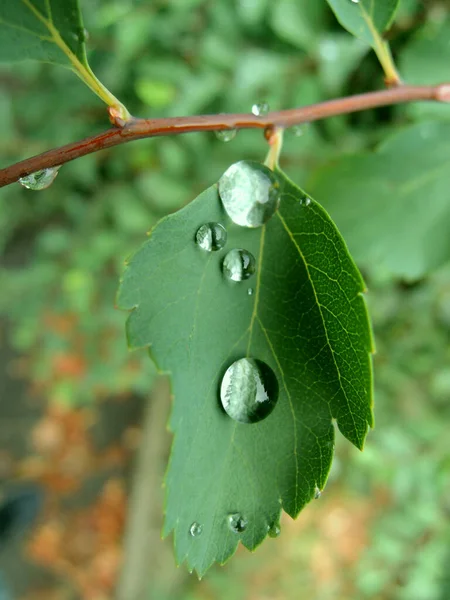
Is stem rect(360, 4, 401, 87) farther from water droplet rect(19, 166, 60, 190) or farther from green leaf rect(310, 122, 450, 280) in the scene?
water droplet rect(19, 166, 60, 190)

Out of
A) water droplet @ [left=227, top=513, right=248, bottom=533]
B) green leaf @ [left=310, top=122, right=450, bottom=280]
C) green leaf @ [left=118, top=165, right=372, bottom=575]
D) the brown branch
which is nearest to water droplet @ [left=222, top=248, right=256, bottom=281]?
green leaf @ [left=118, top=165, right=372, bottom=575]

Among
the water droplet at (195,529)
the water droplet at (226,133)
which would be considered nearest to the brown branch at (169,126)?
the water droplet at (226,133)

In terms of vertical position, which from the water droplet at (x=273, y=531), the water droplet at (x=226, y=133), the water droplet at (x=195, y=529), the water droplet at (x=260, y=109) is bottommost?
the water droplet at (x=195, y=529)

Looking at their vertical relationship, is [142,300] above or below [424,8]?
below

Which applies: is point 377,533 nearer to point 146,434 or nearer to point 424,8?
point 146,434

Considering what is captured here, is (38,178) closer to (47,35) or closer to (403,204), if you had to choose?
(47,35)

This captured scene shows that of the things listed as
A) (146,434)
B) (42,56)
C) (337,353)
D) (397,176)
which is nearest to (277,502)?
(337,353)

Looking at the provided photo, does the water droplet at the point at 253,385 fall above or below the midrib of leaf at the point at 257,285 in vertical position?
below

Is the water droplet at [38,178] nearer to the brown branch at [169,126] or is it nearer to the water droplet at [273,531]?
the brown branch at [169,126]
